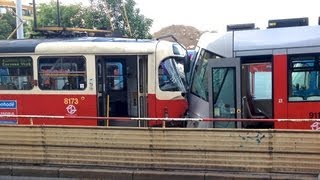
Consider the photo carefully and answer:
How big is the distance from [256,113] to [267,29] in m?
1.86

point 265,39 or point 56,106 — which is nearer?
point 265,39

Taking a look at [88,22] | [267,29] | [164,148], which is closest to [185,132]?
[164,148]

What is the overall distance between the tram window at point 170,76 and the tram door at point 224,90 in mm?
1311

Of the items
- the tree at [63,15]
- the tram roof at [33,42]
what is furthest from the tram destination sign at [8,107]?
the tree at [63,15]

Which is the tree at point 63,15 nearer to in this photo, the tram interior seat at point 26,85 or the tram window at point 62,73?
the tram interior seat at point 26,85

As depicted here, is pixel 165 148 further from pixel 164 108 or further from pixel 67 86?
pixel 67 86

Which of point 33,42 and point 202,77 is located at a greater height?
point 33,42

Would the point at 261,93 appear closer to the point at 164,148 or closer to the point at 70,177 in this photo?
the point at 164,148

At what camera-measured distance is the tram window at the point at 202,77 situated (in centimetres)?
1065

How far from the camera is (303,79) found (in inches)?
380

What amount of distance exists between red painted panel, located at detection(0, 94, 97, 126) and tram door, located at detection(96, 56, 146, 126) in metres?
0.31

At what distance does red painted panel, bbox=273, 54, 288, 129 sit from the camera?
9648 mm

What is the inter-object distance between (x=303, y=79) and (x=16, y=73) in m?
6.85

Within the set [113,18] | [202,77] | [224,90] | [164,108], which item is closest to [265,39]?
[224,90]
